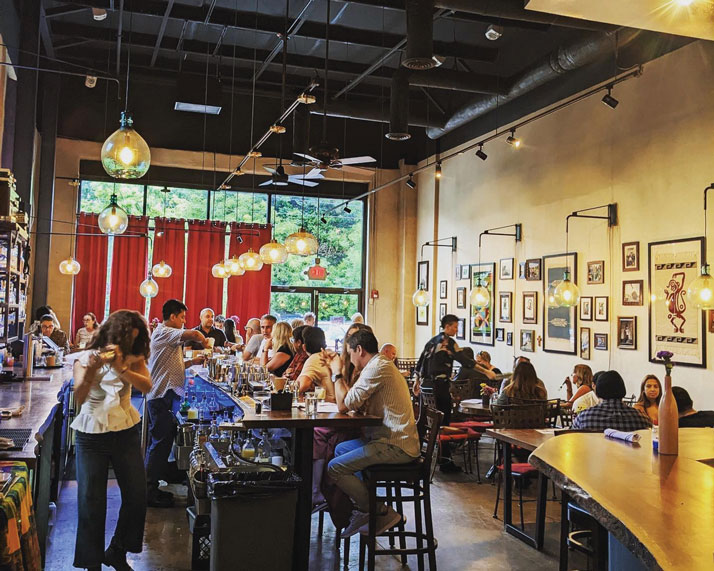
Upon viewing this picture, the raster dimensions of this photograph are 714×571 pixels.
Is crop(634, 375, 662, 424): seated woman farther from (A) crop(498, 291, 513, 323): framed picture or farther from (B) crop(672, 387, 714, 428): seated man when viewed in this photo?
(A) crop(498, 291, 513, 323): framed picture

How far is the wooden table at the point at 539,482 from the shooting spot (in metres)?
4.87

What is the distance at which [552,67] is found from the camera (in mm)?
8883

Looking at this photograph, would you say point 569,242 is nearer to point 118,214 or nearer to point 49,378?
point 118,214

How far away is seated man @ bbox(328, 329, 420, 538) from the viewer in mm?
4355

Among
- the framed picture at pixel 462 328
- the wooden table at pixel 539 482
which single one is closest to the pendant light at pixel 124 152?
the wooden table at pixel 539 482

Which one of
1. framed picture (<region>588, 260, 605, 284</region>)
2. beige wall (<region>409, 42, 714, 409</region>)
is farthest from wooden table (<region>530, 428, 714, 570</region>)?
framed picture (<region>588, 260, 605, 284</region>)

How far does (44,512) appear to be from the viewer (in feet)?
13.1

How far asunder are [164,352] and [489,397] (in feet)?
12.5

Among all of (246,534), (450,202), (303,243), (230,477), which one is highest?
(450,202)

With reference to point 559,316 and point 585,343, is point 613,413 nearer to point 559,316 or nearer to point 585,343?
point 585,343

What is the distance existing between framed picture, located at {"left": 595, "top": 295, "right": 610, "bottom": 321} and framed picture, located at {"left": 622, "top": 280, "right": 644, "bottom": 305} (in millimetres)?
288

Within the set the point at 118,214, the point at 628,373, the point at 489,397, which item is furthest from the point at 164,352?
the point at 628,373

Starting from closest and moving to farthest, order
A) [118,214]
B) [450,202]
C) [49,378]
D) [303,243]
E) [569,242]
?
[49,378] → [118,214] → [303,243] → [569,242] → [450,202]

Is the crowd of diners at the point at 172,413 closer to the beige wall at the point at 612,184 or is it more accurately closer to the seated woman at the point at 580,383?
the seated woman at the point at 580,383
